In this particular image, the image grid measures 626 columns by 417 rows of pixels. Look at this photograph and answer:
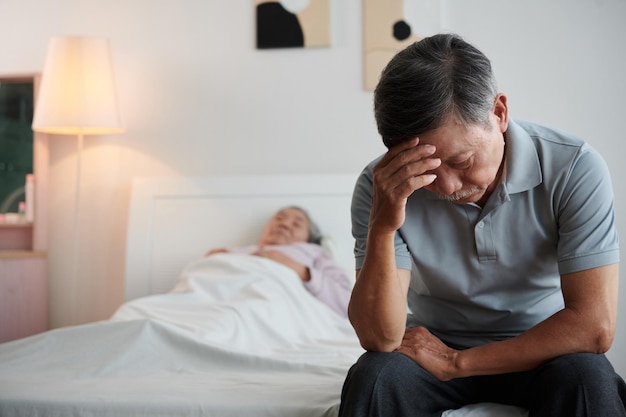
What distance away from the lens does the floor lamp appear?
3.53m

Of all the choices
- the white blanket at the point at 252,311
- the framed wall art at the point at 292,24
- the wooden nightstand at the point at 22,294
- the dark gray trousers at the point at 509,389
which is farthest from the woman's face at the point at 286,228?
the dark gray trousers at the point at 509,389

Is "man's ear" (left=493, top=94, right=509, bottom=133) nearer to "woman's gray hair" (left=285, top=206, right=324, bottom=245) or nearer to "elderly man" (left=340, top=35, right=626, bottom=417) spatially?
"elderly man" (left=340, top=35, right=626, bottom=417)

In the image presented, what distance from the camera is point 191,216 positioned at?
12.0 feet

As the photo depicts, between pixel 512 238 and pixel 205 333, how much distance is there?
1.20 m

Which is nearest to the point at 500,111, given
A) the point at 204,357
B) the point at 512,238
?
the point at 512,238

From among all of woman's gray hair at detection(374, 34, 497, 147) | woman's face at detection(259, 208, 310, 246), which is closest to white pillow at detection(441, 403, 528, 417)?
woman's gray hair at detection(374, 34, 497, 147)

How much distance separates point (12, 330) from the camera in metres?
3.65

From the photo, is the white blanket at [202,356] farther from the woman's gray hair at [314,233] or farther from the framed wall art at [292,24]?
the framed wall art at [292,24]

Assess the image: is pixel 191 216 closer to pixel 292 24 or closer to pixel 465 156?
pixel 292 24

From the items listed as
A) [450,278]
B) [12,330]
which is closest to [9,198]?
[12,330]

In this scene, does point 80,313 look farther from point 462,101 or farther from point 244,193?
point 462,101

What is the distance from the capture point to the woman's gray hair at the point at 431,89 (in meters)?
1.40

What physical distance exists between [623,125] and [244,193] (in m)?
1.72

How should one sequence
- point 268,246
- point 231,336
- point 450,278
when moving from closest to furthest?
point 450,278
point 231,336
point 268,246
